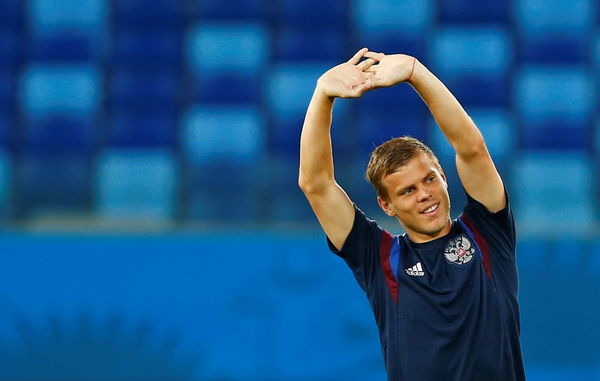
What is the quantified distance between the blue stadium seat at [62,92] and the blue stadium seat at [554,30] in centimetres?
268

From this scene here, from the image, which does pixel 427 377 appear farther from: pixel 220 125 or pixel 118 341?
pixel 220 125

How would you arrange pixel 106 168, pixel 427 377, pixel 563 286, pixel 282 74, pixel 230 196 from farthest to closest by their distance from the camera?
pixel 282 74, pixel 106 168, pixel 230 196, pixel 563 286, pixel 427 377

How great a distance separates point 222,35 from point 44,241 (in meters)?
2.26

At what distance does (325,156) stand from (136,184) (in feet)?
12.2

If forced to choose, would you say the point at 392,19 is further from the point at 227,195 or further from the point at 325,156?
the point at 325,156

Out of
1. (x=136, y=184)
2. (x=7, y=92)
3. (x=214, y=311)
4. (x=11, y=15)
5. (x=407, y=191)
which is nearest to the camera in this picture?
(x=407, y=191)

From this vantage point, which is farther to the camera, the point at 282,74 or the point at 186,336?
the point at 282,74

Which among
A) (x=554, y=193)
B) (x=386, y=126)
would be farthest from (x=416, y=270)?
(x=386, y=126)

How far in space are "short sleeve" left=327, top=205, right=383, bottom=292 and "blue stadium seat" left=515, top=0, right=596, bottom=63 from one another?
14.7 feet

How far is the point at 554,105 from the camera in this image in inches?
248

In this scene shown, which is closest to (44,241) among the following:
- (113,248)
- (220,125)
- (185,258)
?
(113,248)

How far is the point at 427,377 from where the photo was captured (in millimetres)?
2105

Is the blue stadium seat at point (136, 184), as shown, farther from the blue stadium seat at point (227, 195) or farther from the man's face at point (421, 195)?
the man's face at point (421, 195)

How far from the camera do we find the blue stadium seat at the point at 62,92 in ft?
20.9
